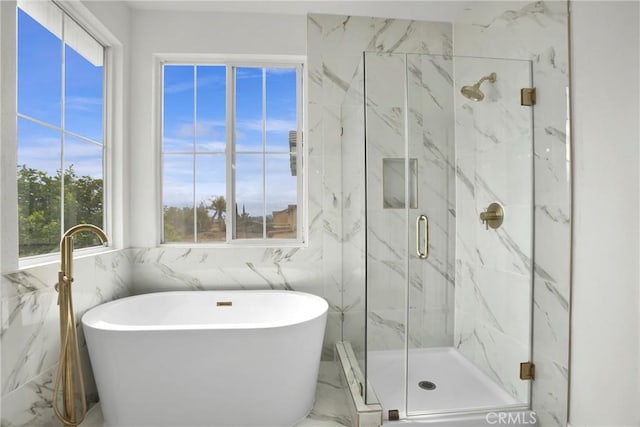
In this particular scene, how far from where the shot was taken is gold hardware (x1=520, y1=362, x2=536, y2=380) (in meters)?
1.67

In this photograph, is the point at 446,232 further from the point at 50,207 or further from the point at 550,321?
the point at 50,207

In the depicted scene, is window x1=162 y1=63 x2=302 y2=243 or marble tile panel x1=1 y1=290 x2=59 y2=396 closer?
marble tile panel x1=1 y1=290 x2=59 y2=396

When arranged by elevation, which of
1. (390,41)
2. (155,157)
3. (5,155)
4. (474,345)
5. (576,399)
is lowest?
(576,399)

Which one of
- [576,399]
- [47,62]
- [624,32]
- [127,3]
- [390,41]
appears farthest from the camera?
[390,41]

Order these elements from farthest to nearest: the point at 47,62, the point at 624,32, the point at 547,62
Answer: the point at 47,62 < the point at 547,62 < the point at 624,32

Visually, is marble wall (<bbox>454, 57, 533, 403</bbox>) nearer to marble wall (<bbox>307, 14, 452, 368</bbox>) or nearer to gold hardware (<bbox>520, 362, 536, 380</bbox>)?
gold hardware (<bbox>520, 362, 536, 380</bbox>)

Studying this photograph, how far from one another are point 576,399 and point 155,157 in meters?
2.94

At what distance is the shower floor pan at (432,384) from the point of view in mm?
1604

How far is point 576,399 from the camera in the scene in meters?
1.48

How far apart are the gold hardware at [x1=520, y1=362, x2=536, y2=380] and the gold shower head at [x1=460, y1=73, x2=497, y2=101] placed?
4.66 feet

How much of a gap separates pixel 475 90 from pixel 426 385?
1575mm

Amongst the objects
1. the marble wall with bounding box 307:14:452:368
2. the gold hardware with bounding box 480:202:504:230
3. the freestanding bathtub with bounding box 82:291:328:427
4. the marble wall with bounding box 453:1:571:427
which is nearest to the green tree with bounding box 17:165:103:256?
the freestanding bathtub with bounding box 82:291:328:427

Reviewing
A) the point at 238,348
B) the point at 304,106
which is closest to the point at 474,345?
the point at 238,348

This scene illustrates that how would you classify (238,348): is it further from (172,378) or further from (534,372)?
(534,372)
